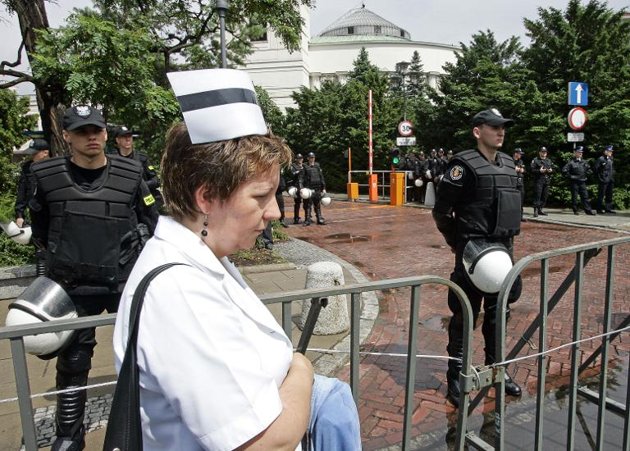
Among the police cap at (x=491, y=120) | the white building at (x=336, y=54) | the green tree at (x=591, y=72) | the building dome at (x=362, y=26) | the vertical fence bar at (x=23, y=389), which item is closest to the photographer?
the vertical fence bar at (x=23, y=389)

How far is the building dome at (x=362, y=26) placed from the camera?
70.6 metres

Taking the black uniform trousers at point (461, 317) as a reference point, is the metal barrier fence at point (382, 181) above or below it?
below

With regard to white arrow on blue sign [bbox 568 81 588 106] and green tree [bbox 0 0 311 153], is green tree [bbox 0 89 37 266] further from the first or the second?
white arrow on blue sign [bbox 568 81 588 106]

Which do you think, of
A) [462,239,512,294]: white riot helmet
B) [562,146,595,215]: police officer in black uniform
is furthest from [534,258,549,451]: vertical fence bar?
[562,146,595,215]: police officer in black uniform

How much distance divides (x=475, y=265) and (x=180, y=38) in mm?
9951

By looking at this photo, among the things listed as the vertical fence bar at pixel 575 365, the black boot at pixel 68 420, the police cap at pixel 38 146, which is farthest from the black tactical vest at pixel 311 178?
the vertical fence bar at pixel 575 365

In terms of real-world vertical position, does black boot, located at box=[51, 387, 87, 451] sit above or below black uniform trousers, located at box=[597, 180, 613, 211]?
above

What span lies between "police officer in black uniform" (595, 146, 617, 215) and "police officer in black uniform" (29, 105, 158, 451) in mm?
14546

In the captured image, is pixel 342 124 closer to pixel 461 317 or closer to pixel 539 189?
pixel 539 189

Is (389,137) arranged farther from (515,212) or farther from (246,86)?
(246,86)

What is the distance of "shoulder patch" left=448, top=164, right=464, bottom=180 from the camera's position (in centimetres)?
374

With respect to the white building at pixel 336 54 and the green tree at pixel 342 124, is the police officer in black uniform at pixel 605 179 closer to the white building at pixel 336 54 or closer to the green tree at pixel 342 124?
the green tree at pixel 342 124

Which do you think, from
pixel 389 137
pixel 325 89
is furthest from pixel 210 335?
pixel 325 89

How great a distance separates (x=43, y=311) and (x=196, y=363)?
6.82 feet
